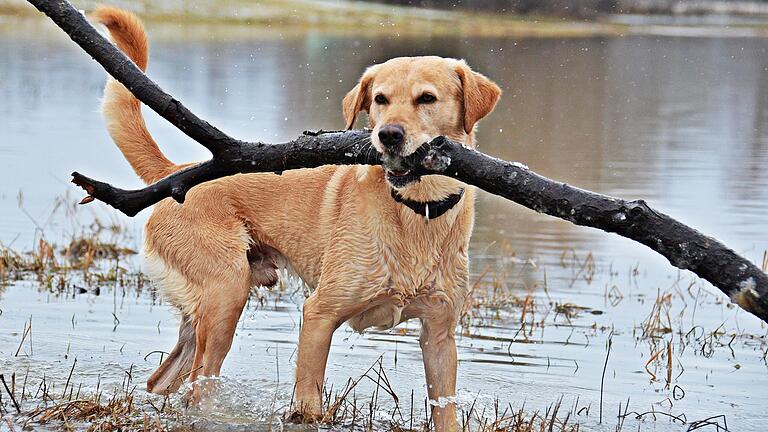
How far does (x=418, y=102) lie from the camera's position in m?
5.14

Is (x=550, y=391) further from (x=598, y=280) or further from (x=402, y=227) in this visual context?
(x=598, y=280)

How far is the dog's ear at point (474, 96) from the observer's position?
17.4 feet

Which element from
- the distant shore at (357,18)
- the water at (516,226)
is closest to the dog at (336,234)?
the water at (516,226)

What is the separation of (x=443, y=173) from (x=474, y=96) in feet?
3.26

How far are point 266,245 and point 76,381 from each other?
46.8 inches

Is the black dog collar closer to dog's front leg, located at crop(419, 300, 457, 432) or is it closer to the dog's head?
the dog's head

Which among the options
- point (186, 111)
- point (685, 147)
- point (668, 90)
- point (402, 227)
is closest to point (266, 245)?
point (402, 227)

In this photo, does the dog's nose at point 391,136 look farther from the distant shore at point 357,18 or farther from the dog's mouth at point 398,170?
the distant shore at point 357,18

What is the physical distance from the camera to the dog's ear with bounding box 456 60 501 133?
5.29m

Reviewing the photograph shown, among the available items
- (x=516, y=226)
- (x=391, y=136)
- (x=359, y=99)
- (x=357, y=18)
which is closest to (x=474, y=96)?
(x=359, y=99)

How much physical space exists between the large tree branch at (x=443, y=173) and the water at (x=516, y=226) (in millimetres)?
1434

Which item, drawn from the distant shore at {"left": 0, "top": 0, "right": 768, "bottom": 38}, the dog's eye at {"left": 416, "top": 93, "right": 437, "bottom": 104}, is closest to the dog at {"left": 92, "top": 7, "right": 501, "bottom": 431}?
the dog's eye at {"left": 416, "top": 93, "right": 437, "bottom": 104}

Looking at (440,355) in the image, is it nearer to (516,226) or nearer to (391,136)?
(391,136)

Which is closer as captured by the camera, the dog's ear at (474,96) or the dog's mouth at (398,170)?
the dog's mouth at (398,170)
